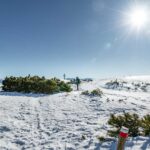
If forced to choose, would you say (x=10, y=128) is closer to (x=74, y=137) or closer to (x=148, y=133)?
(x=74, y=137)

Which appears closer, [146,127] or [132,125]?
[146,127]

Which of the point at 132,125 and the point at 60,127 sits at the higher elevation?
the point at 132,125

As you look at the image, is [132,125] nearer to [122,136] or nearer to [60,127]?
[60,127]

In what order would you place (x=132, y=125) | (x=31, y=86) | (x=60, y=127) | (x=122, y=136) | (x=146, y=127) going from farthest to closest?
(x=31, y=86), (x=60, y=127), (x=132, y=125), (x=146, y=127), (x=122, y=136)

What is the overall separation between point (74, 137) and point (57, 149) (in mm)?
1573

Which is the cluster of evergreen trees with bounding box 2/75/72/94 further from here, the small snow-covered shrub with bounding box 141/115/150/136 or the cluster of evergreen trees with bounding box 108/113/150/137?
the small snow-covered shrub with bounding box 141/115/150/136

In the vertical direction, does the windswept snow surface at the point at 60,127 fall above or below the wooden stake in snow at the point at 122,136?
below

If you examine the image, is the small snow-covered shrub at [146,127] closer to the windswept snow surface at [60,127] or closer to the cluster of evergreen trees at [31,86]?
the windswept snow surface at [60,127]

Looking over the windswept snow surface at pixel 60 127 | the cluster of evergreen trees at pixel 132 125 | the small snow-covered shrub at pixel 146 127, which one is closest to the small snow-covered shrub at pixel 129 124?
the cluster of evergreen trees at pixel 132 125

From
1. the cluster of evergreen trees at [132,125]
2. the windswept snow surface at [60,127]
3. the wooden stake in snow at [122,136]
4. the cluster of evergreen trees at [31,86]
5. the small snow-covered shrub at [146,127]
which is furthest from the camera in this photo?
the cluster of evergreen trees at [31,86]

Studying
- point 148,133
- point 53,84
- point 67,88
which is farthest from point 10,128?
point 67,88

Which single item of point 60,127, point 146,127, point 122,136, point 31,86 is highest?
point 31,86

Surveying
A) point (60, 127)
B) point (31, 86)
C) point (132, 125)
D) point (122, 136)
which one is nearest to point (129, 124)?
point (132, 125)

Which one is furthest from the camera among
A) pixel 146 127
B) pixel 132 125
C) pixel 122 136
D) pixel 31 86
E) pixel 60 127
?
pixel 31 86
